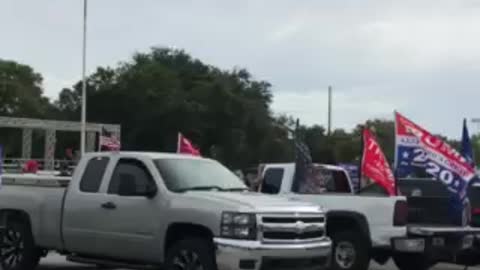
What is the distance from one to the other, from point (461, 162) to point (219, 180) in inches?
194

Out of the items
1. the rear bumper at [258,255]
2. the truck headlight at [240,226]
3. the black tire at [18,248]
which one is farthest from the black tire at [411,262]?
the black tire at [18,248]

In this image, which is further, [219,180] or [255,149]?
[255,149]

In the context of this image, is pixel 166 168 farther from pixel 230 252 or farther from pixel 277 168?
pixel 277 168

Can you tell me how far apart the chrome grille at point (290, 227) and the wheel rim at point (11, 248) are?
4.54m

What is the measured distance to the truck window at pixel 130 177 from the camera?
11992 mm

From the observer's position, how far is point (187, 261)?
36.7ft

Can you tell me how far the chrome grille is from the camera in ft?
35.7

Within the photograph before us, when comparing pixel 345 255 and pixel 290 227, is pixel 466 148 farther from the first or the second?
pixel 290 227

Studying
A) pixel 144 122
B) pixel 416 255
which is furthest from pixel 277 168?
pixel 144 122

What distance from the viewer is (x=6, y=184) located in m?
14.1

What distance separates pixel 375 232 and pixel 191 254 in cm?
436

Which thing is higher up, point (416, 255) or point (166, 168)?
point (166, 168)

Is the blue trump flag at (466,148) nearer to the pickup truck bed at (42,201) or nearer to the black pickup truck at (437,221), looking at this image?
the black pickup truck at (437,221)

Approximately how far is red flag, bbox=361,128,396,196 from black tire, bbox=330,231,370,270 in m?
1.12
